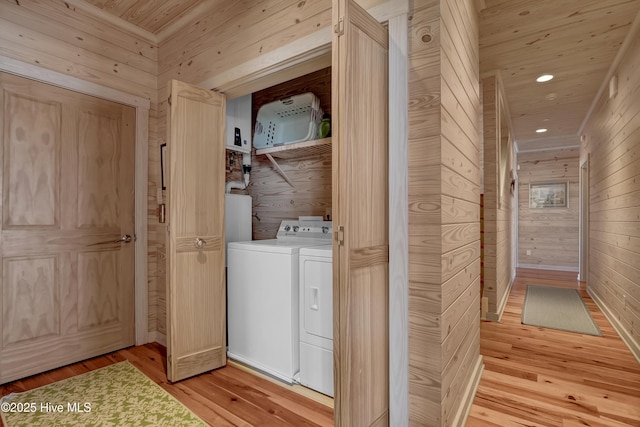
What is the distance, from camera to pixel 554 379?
2246 mm

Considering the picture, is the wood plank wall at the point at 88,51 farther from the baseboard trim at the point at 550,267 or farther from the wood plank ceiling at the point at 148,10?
the baseboard trim at the point at 550,267

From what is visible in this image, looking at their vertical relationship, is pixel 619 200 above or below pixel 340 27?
below

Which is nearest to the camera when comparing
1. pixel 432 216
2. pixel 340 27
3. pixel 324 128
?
pixel 340 27

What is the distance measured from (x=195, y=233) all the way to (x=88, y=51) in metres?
1.65

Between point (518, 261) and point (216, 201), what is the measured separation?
732 cm

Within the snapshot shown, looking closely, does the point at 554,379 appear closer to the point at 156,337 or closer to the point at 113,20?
the point at 156,337

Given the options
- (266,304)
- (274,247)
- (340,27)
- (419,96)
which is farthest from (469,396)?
(340,27)

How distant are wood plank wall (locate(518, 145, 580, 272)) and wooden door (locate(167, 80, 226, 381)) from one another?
709 centimetres

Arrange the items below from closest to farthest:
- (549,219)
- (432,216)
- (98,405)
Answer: (432,216)
(98,405)
(549,219)

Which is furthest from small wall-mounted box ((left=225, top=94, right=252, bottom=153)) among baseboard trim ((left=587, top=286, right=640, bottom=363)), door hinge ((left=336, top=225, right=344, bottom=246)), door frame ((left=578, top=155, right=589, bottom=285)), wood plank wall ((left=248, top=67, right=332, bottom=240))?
door frame ((left=578, top=155, right=589, bottom=285))

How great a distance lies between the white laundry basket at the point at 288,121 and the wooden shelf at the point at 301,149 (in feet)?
0.25

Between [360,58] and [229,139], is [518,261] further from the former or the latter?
[360,58]

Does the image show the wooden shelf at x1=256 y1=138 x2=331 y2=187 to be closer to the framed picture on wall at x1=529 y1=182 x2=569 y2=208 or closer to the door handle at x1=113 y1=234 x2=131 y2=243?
the door handle at x1=113 y1=234 x2=131 y2=243

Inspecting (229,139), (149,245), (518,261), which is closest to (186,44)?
(229,139)
